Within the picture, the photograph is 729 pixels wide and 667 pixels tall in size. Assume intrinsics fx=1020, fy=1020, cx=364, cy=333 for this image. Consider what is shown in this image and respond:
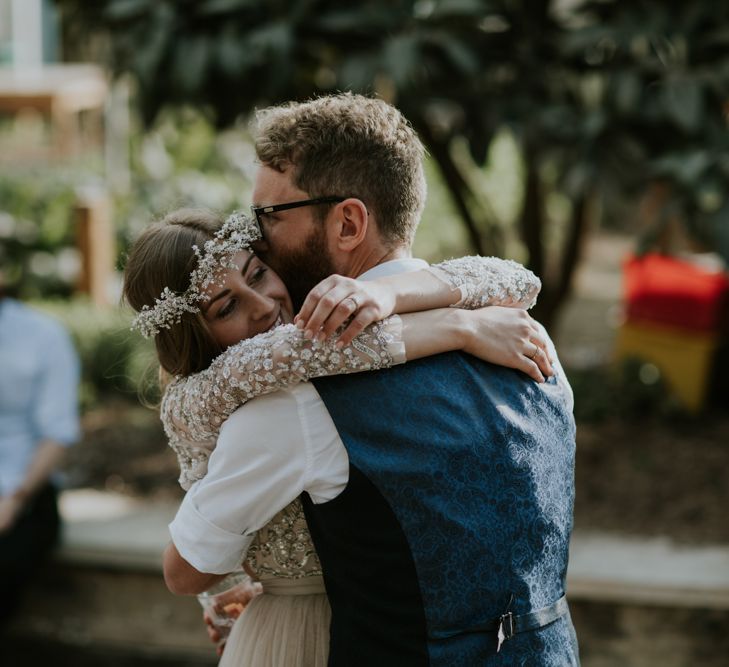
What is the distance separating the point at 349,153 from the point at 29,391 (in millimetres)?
2661

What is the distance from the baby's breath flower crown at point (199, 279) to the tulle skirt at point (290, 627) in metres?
0.53

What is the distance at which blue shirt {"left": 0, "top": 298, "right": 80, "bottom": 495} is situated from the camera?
3.88 m

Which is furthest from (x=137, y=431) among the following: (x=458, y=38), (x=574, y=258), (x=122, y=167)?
(x=122, y=167)

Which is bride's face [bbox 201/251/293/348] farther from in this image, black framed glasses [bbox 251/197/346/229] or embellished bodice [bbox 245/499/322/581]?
embellished bodice [bbox 245/499/322/581]

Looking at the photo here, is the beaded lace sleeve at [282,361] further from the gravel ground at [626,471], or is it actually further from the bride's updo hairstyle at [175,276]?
the gravel ground at [626,471]

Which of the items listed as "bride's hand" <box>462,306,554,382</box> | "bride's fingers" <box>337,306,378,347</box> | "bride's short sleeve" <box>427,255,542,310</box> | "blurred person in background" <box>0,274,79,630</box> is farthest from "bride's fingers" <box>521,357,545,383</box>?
Result: "blurred person in background" <box>0,274,79,630</box>

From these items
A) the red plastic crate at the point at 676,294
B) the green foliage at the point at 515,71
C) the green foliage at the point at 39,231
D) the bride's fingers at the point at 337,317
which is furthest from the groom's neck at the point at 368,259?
the green foliage at the point at 39,231

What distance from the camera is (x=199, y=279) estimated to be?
5.62 ft

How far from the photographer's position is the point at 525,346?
5.43 feet

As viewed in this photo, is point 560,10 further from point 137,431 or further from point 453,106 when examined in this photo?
point 137,431

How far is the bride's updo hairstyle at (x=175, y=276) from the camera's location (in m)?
1.73

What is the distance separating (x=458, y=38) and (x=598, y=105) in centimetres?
52

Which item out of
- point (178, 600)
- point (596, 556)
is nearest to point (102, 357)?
point (178, 600)

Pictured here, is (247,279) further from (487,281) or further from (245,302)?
(487,281)
